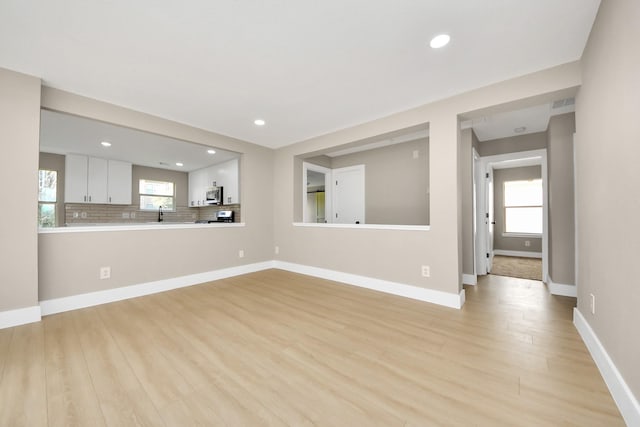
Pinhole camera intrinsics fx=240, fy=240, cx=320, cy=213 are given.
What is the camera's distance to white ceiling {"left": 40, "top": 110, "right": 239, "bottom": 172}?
11.7 feet

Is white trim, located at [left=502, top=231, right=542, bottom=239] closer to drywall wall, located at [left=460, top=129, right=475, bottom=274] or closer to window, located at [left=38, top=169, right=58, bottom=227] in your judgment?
drywall wall, located at [left=460, top=129, right=475, bottom=274]

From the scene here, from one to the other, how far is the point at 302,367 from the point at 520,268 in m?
5.30

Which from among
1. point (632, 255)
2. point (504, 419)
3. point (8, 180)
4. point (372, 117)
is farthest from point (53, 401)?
point (372, 117)

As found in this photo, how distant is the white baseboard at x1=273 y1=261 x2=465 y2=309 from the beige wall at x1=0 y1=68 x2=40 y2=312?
3.16 metres

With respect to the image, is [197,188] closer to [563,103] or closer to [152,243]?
[152,243]

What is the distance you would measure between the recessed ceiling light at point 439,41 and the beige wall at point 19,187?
11.9 feet

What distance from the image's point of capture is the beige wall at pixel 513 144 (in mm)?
3859

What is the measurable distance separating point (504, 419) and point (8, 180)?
13.6ft

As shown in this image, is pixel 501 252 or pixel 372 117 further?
pixel 501 252

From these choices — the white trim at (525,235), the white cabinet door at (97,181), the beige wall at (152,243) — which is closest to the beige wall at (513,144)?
the white trim at (525,235)

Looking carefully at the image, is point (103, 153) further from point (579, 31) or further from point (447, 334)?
point (579, 31)

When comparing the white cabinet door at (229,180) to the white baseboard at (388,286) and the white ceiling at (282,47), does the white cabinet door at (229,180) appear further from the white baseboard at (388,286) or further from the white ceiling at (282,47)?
the white ceiling at (282,47)

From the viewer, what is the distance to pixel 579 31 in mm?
1766

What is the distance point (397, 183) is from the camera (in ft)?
15.0
